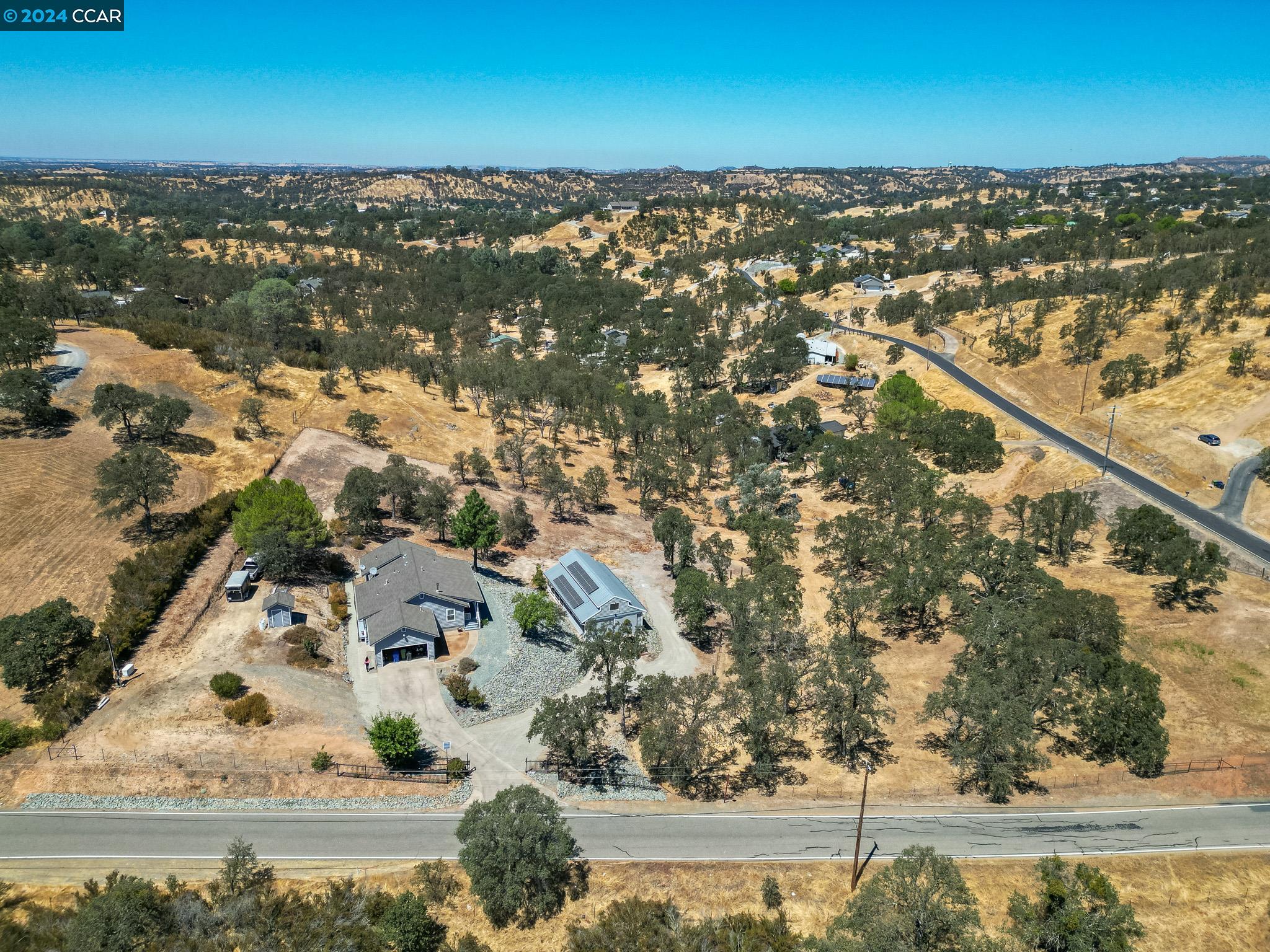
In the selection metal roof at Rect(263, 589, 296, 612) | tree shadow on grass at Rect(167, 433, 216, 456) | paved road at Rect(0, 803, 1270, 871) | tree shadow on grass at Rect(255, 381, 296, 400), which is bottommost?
paved road at Rect(0, 803, 1270, 871)

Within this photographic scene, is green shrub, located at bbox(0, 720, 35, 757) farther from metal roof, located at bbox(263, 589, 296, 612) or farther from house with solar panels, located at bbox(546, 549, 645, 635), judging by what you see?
house with solar panels, located at bbox(546, 549, 645, 635)

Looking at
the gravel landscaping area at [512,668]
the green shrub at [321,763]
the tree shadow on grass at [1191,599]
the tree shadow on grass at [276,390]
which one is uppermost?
the tree shadow on grass at [276,390]

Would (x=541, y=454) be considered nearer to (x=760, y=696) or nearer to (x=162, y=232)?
(x=760, y=696)

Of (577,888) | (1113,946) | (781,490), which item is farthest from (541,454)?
(1113,946)

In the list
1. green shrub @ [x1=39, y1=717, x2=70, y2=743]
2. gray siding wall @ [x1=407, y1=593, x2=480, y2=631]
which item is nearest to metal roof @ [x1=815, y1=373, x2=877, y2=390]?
gray siding wall @ [x1=407, y1=593, x2=480, y2=631]

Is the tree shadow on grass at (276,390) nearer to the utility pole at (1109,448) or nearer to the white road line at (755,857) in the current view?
the white road line at (755,857)

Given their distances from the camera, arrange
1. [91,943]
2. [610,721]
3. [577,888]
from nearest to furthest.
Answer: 1. [91,943]
2. [577,888]
3. [610,721]

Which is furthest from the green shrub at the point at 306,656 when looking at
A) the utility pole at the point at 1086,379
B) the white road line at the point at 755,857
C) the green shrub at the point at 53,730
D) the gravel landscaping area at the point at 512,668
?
the utility pole at the point at 1086,379
